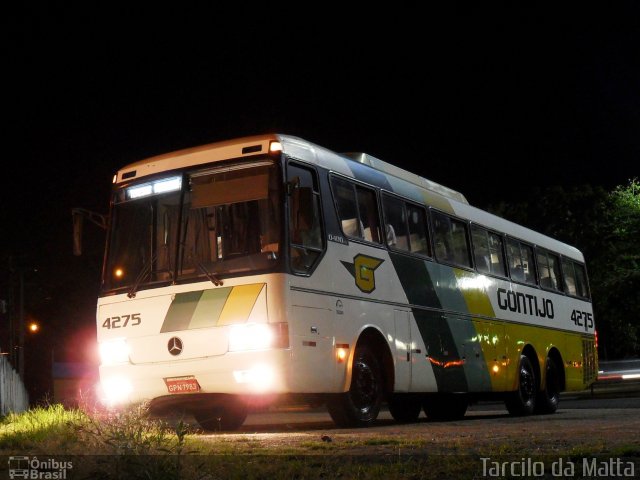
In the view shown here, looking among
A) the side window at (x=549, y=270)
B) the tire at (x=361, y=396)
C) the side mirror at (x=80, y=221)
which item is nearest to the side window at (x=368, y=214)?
the tire at (x=361, y=396)

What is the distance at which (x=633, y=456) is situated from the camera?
750 centimetres

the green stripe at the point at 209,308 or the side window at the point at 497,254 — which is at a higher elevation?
the side window at the point at 497,254

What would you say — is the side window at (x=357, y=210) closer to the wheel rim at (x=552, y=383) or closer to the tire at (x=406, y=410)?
the tire at (x=406, y=410)

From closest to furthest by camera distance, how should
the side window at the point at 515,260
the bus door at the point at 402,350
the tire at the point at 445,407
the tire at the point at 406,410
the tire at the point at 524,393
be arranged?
the bus door at the point at 402,350 < the tire at the point at 406,410 < the tire at the point at 445,407 < the tire at the point at 524,393 < the side window at the point at 515,260

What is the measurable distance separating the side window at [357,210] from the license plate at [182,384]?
2.66 meters

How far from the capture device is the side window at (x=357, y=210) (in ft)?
42.2

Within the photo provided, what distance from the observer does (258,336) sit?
11.3 metres

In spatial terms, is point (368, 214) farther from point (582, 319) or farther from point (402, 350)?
point (582, 319)

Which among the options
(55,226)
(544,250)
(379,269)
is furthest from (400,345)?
(55,226)

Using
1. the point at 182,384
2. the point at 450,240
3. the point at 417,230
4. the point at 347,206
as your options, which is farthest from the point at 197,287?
the point at 450,240

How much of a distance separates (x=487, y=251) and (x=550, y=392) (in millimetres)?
3859

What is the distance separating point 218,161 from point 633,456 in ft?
20.9

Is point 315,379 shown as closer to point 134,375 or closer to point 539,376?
point 134,375

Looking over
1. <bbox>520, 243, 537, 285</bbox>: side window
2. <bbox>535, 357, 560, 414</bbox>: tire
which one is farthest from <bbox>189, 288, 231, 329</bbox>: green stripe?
<bbox>535, 357, 560, 414</bbox>: tire
